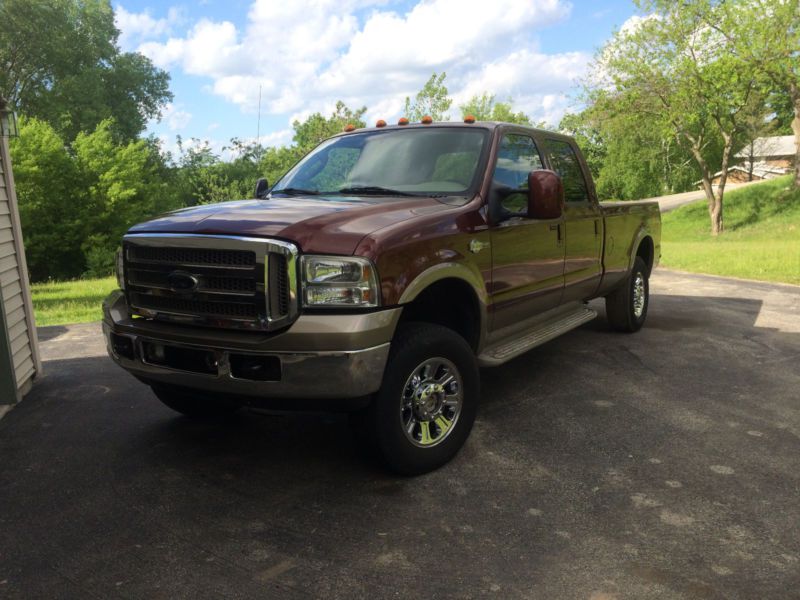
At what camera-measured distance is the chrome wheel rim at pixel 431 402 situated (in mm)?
3635

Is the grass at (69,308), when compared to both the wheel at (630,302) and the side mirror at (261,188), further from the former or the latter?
the wheel at (630,302)

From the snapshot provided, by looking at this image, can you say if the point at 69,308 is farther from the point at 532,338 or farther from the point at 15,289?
the point at 532,338

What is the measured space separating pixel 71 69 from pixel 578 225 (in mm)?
50925

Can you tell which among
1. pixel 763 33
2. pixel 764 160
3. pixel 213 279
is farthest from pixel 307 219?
pixel 764 160

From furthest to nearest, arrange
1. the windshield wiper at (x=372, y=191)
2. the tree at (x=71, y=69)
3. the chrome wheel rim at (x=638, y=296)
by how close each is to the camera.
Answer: the tree at (x=71, y=69) < the chrome wheel rim at (x=638, y=296) < the windshield wiper at (x=372, y=191)

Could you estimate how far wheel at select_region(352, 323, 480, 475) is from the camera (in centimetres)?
344

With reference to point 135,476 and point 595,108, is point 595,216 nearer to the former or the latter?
point 135,476

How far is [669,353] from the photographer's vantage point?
252 inches

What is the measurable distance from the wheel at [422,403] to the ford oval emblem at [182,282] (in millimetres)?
1090

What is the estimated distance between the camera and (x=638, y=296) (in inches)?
288

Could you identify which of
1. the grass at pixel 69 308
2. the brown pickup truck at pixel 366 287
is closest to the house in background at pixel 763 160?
the grass at pixel 69 308

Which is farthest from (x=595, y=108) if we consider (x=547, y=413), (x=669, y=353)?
(x=547, y=413)

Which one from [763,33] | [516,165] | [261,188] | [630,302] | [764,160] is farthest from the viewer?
[764,160]

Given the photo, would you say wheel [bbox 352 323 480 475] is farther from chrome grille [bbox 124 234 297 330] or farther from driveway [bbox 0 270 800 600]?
chrome grille [bbox 124 234 297 330]
